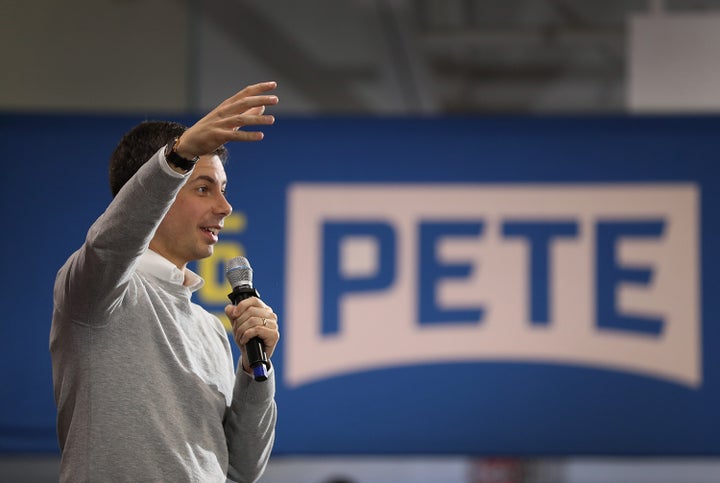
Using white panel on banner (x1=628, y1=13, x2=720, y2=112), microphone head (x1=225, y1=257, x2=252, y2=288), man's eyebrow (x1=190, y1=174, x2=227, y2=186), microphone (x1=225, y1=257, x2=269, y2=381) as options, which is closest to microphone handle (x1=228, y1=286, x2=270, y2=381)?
microphone (x1=225, y1=257, x2=269, y2=381)

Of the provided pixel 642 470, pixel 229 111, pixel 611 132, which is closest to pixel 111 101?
pixel 611 132

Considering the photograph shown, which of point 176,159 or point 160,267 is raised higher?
point 176,159

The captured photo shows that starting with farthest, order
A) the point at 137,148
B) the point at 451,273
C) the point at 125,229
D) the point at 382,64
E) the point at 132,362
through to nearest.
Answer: the point at 382,64, the point at 451,273, the point at 137,148, the point at 132,362, the point at 125,229

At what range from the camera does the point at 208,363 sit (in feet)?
4.88

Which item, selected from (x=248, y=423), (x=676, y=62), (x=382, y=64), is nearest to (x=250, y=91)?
(x=248, y=423)

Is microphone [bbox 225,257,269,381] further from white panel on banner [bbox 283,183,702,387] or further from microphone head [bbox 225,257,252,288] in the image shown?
white panel on banner [bbox 283,183,702,387]

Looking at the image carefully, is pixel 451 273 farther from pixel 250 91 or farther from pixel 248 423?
pixel 250 91

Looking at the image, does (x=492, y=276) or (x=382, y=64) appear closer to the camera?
(x=492, y=276)

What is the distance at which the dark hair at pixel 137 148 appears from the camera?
1.48 metres

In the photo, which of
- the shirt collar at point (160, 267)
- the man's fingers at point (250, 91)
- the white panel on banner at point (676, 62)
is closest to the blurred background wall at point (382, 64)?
the white panel on banner at point (676, 62)

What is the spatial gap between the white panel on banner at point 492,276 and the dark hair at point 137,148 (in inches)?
85.9

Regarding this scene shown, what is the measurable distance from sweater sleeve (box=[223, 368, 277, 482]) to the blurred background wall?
6.90ft

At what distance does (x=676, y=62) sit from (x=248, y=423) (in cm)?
291

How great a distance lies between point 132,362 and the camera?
138cm
